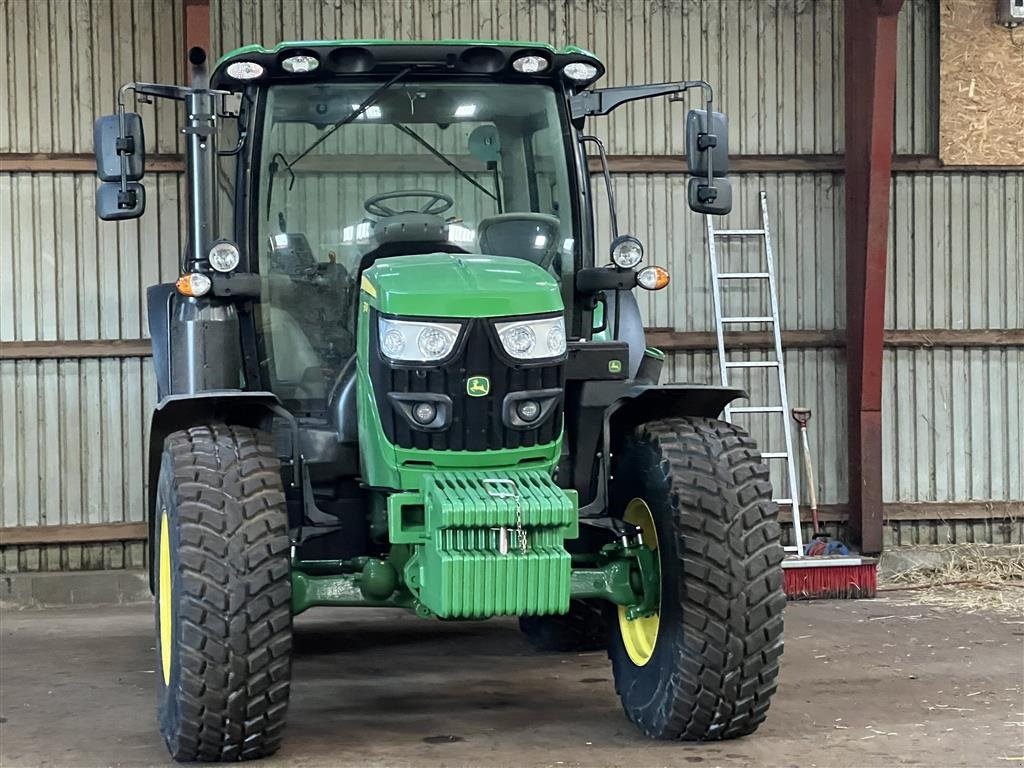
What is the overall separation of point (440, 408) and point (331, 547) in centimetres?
84

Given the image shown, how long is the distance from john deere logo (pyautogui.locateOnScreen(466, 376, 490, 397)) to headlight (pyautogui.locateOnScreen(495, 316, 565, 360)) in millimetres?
119

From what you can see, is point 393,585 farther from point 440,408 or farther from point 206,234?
point 206,234

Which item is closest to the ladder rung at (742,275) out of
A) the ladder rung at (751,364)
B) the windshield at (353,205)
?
the ladder rung at (751,364)

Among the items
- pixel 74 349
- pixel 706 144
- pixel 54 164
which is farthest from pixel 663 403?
pixel 54 164

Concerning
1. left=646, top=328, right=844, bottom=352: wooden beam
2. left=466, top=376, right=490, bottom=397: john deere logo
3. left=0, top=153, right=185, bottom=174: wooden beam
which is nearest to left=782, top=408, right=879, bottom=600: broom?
left=646, top=328, right=844, bottom=352: wooden beam

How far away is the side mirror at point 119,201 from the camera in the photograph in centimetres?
541

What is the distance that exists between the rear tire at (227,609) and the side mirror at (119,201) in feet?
3.60

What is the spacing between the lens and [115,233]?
362 inches

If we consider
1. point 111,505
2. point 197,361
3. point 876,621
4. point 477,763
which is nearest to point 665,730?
point 477,763

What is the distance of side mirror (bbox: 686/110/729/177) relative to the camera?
18.2 ft

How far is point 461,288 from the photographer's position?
4.87 metres

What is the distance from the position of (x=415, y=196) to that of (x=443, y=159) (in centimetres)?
20

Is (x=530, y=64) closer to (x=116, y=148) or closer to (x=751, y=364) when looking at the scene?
(x=116, y=148)

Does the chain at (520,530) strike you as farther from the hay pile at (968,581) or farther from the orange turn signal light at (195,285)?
the hay pile at (968,581)
